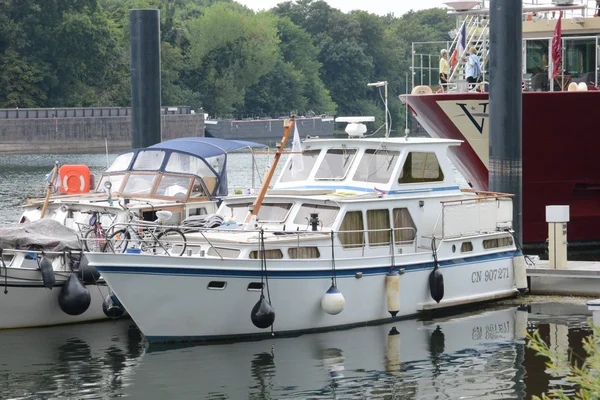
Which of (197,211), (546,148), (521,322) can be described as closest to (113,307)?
(197,211)

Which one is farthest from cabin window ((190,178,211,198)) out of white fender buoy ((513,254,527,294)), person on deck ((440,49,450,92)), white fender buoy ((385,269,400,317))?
person on deck ((440,49,450,92))

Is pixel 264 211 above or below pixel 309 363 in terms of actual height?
above

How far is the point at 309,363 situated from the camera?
19328 mm

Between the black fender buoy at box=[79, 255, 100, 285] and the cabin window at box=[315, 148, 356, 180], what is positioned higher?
the cabin window at box=[315, 148, 356, 180]

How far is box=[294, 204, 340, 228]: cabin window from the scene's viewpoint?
70.8 feet

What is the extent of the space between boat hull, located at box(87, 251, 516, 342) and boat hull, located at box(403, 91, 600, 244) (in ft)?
36.3

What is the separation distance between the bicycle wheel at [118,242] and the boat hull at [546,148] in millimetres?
→ 14059

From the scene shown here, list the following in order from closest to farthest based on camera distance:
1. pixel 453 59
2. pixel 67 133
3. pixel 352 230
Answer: pixel 352 230 < pixel 453 59 < pixel 67 133

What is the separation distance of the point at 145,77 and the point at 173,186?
652 centimetres

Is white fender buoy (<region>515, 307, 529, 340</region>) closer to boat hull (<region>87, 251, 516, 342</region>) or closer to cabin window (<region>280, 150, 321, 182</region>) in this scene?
boat hull (<region>87, 251, 516, 342</region>)

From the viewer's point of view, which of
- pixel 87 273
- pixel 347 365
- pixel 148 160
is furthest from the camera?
pixel 148 160

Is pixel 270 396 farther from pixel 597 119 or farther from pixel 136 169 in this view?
pixel 597 119

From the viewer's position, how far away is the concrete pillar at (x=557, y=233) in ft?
80.1

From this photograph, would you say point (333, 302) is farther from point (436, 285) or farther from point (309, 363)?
point (436, 285)
